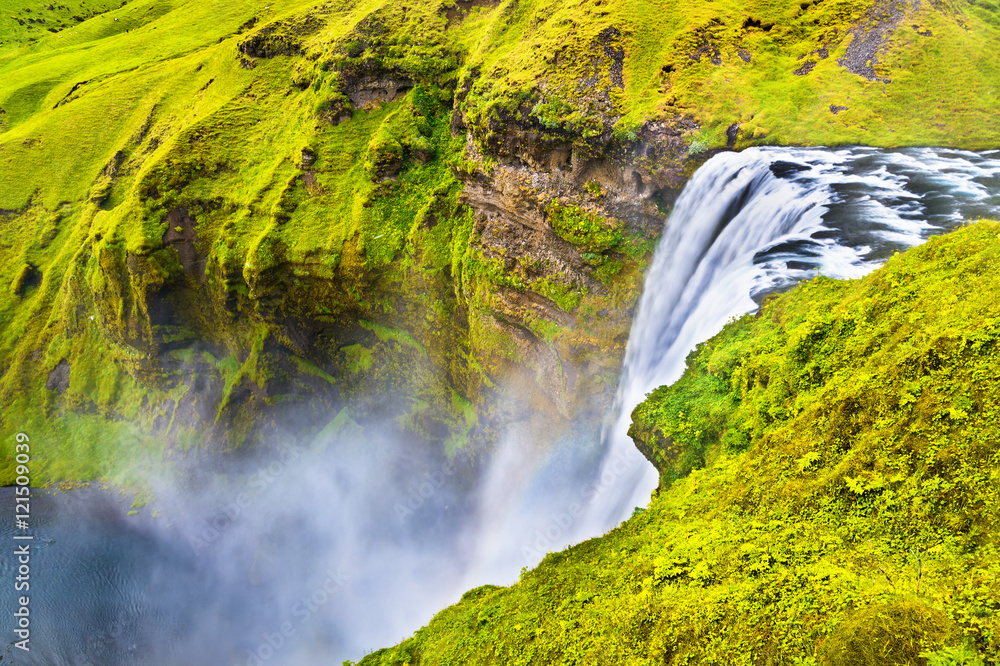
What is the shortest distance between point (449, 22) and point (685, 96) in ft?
51.6

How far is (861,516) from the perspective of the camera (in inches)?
201

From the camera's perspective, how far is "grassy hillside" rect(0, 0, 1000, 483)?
16.0m

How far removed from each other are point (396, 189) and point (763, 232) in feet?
56.6

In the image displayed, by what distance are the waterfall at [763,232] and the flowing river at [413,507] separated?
6 cm

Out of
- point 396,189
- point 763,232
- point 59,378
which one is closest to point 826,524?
point 763,232

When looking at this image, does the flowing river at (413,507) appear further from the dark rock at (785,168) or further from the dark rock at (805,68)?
the dark rock at (805,68)

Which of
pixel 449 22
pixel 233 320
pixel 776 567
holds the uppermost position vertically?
pixel 449 22

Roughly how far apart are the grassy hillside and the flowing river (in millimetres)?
1900

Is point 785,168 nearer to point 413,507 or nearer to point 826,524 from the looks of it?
point 826,524

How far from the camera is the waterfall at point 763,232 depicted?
35.4 feet

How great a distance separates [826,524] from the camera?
17.4 feet

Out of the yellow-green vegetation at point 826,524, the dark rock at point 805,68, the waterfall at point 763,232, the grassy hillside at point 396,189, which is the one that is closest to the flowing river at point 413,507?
the waterfall at point 763,232


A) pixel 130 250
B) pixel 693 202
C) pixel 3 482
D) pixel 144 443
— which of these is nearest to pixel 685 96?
pixel 693 202

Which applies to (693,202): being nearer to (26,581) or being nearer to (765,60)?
(765,60)
